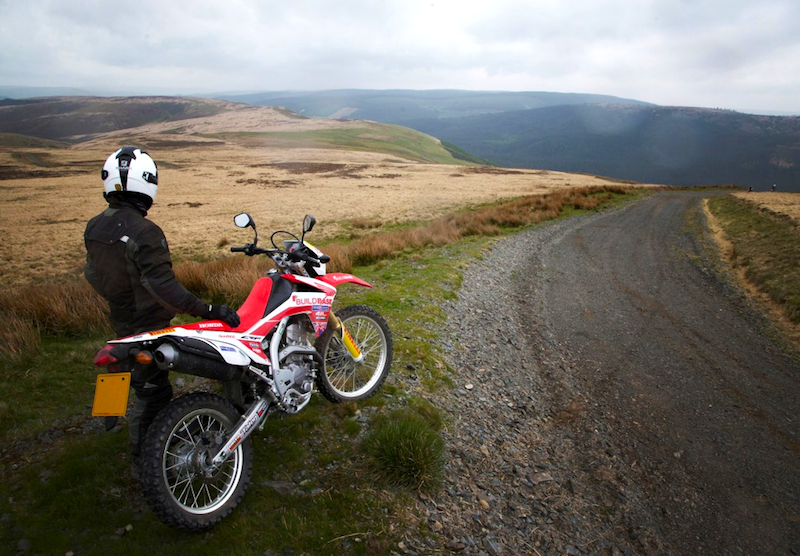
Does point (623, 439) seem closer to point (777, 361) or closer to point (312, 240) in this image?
point (777, 361)

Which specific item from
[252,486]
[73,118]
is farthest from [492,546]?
[73,118]

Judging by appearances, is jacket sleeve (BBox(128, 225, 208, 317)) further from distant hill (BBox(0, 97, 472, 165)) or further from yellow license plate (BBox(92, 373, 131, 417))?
distant hill (BBox(0, 97, 472, 165))

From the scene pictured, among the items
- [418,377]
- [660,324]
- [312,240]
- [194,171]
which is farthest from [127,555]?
[194,171]

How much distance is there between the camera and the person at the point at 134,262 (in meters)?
3.33

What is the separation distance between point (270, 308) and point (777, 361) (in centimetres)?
904

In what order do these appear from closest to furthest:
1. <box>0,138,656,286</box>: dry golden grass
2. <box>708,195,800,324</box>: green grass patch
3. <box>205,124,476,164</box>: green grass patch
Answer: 1. <box>708,195,800,324</box>: green grass patch
2. <box>0,138,656,286</box>: dry golden grass
3. <box>205,124,476,164</box>: green grass patch

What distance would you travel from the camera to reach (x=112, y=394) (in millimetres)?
2951

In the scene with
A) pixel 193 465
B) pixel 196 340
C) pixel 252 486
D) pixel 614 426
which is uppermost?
pixel 196 340

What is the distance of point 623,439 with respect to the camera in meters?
5.44

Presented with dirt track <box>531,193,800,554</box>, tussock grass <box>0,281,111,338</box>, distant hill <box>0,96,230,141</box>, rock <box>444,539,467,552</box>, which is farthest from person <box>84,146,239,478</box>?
distant hill <box>0,96,230,141</box>

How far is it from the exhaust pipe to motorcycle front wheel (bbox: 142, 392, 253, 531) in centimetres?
19

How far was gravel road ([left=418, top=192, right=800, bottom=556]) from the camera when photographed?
395 cm

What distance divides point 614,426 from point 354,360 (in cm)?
354

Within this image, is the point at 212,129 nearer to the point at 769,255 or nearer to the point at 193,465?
the point at 769,255
